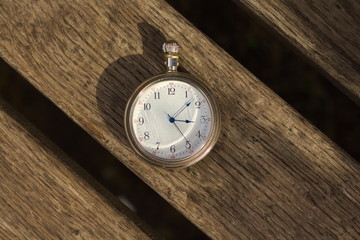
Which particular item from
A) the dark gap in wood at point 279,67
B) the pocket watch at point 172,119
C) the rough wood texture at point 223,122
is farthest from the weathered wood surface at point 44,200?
the dark gap in wood at point 279,67

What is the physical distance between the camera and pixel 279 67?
2.00m

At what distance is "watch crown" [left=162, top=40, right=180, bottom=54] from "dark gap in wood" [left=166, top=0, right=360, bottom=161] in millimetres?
546

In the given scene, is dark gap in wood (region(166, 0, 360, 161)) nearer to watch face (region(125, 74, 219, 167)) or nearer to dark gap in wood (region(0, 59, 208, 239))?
Answer: watch face (region(125, 74, 219, 167))

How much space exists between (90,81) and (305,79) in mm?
898

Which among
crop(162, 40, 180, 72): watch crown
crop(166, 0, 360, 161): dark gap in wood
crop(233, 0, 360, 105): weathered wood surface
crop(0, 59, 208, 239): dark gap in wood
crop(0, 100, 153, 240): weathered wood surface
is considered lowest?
crop(0, 100, 153, 240): weathered wood surface

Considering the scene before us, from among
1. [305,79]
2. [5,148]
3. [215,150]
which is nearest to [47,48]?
[5,148]

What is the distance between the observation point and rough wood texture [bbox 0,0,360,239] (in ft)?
5.19

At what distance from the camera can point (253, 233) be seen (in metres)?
1.60

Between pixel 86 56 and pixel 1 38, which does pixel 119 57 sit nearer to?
pixel 86 56

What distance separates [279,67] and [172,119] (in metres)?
0.69

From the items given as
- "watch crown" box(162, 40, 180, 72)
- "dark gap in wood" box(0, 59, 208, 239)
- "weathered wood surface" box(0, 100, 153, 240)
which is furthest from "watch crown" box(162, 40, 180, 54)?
"dark gap in wood" box(0, 59, 208, 239)

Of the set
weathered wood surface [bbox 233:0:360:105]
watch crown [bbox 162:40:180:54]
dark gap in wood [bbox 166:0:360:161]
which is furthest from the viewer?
dark gap in wood [bbox 166:0:360:161]

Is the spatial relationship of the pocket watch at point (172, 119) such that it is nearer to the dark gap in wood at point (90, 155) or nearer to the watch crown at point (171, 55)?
the watch crown at point (171, 55)

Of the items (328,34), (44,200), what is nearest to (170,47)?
(328,34)
